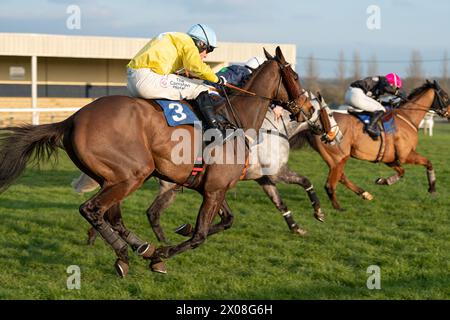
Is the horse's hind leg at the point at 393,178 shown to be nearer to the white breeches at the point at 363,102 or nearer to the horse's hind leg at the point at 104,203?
the white breeches at the point at 363,102

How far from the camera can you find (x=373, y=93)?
1003 centimetres

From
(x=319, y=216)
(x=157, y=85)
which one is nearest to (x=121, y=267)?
(x=157, y=85)

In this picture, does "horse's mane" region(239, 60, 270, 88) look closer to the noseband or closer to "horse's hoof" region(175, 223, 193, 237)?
the noseband

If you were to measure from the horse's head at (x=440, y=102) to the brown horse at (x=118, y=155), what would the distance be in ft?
18.4

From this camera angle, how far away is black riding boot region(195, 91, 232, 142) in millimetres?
5230

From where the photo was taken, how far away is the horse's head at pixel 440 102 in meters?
10.3

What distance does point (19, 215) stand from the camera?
8.34 m

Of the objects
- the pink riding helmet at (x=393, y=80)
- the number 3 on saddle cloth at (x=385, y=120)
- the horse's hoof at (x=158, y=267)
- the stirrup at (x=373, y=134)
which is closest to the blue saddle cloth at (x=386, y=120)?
the number 3 on saddle cloth at (x=385, y=120)

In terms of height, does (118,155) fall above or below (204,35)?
below

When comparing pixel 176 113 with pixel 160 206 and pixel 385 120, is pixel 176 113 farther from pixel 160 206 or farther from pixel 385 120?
pixel 385 120

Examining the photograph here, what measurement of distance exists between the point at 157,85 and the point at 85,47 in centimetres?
2338

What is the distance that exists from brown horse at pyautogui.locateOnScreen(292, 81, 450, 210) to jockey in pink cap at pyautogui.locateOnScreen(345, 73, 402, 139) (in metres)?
0.22
